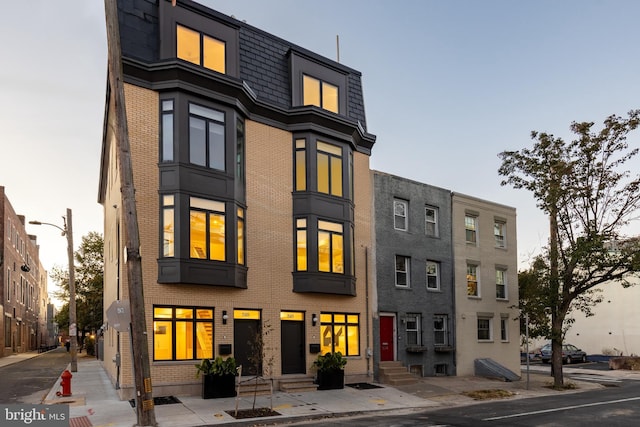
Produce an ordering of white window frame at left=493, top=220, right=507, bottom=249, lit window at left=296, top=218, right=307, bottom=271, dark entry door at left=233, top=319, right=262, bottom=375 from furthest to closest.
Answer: white window frame at left=493, top=220, right=507, bottom=249 → lit window at left=296, top=218, right=307, bottom=271 → dark entry door at left=233, top=319, right=262, bottom=375

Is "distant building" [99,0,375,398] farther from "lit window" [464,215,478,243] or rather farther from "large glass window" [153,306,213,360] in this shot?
"lit window" [464,215,478,243]

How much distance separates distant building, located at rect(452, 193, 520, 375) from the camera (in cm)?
2839

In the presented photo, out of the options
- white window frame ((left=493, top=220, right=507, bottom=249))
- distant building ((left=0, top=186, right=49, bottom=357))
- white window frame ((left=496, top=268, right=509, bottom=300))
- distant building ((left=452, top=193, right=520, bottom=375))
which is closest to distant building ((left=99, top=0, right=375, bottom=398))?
distant building ((left=452, top=193, right=520, bottom=375))

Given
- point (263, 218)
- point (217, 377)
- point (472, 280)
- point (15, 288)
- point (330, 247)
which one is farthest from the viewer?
point (15, 288)

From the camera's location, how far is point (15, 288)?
64188mm

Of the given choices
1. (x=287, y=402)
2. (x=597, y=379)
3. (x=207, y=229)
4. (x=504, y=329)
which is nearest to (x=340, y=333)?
(x=287, y=402)

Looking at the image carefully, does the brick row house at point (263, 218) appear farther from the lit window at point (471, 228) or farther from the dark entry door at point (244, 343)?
the lit window at point (471, 228)

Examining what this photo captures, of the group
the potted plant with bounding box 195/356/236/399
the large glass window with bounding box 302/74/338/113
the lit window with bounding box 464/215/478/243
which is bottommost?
the potted plant with bounding box 195/356/236/399

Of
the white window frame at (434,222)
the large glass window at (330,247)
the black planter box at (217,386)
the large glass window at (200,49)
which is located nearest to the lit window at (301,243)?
the large glass window at (330,247)

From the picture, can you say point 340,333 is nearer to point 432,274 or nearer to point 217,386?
point 217,386

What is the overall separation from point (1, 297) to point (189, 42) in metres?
45.1

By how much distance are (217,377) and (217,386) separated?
0.28 m

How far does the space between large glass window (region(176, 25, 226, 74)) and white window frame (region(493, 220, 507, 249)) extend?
17971mm

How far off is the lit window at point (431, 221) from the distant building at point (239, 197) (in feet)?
13.6
